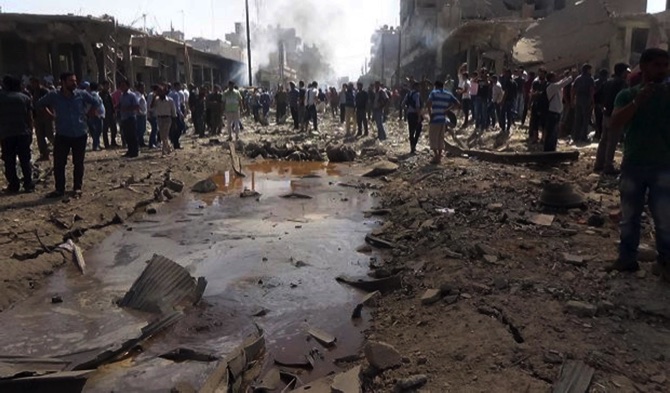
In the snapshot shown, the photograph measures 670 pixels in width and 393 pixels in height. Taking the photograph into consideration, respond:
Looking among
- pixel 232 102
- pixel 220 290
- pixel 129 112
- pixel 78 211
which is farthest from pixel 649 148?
pixel 232 102

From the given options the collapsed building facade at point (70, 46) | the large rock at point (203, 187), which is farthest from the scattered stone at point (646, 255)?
the collapsed building facade at point (70, 46)

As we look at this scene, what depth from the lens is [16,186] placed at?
8.02 metres

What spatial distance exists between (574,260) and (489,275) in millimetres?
787

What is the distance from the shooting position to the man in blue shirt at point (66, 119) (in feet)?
24.7

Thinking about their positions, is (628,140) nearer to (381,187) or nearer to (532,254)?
(532,254)

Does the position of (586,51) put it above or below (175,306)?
above

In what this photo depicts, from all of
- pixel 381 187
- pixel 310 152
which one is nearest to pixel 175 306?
pixel 381 187

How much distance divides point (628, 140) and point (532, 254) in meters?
1.37

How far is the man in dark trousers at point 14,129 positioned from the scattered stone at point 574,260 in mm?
7309

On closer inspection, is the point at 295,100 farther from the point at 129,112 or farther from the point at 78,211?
the point at 78,211

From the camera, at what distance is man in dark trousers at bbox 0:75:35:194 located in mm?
7621

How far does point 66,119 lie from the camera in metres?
7.55

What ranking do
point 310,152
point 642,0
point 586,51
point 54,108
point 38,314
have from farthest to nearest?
point 642,0
point 586,51
point 310,152
point 54,108
point 38,314

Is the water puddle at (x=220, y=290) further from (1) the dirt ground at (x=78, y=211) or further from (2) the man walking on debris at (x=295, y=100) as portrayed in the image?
(2) the man walking on debris at (x=295, y=100)
